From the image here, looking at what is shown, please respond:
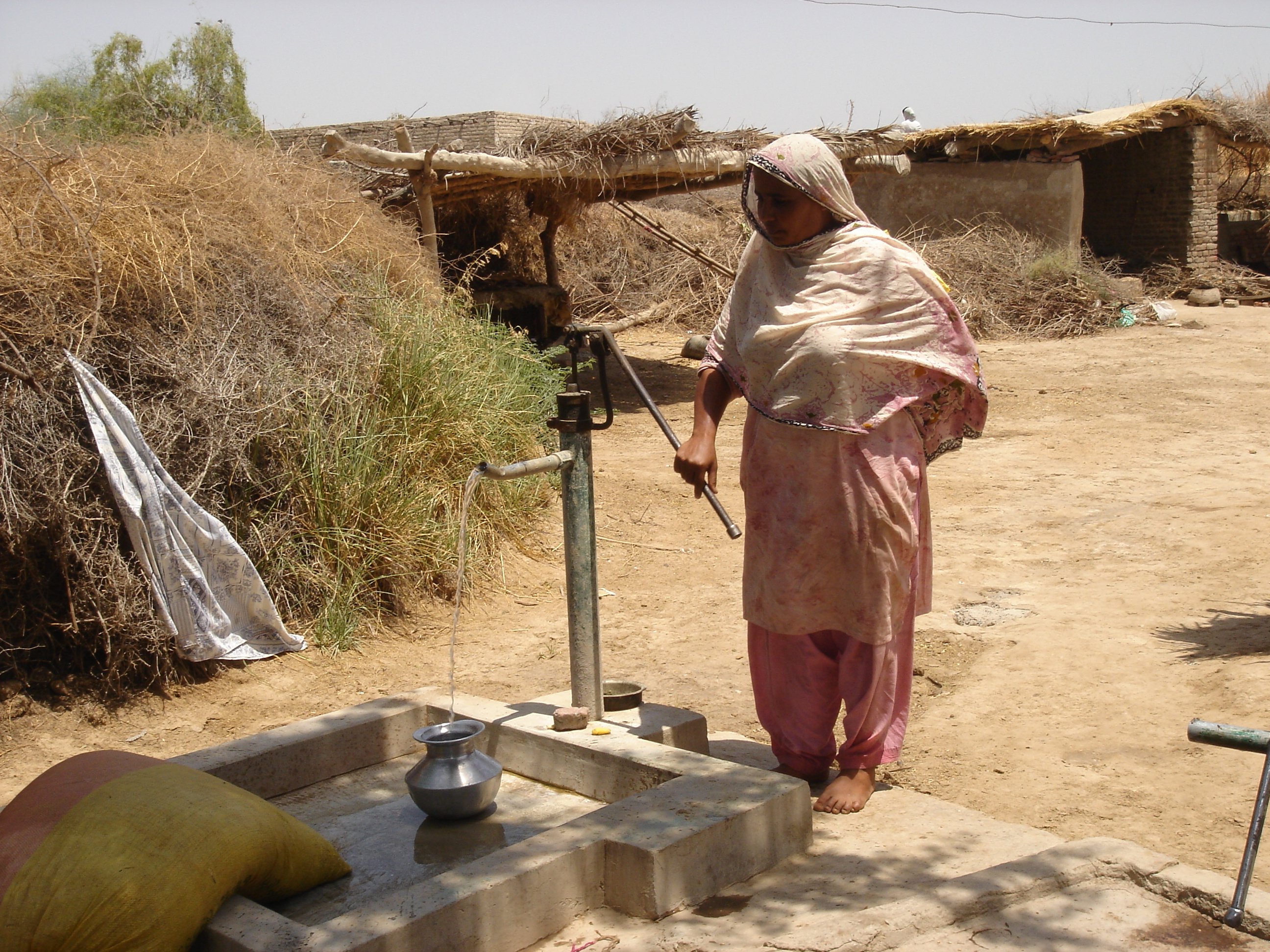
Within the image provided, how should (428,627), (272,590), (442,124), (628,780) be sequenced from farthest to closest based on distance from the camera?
1. (442,124)
2. (428,627)
3. (272,590)
4. (628,780)

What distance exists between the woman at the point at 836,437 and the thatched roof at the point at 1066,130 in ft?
39.6

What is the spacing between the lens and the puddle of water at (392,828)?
2271mm

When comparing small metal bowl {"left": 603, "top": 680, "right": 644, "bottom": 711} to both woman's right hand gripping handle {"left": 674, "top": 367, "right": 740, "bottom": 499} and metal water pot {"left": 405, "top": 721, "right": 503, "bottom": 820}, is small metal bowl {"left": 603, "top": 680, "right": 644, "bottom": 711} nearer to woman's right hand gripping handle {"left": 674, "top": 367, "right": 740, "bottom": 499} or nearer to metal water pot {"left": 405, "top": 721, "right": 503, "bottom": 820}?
metal water pot {"left": 405, "top": 721, "right": 503, "bottom": 820}

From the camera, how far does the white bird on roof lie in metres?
9.73

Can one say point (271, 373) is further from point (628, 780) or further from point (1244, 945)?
point (1244, 945)

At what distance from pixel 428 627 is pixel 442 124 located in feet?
44.9

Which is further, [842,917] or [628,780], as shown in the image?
[628,780]

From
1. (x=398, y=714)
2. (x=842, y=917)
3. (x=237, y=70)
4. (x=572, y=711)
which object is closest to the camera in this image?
(x=842, y=917)

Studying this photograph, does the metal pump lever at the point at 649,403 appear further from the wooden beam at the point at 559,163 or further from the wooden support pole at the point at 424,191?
the wooden support pole at the point at 424,191

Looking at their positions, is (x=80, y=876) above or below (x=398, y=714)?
above

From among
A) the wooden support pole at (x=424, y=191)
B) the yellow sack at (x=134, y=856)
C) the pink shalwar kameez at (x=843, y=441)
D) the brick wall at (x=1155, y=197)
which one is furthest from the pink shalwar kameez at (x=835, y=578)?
the brick wall at (x=1155, y=197)

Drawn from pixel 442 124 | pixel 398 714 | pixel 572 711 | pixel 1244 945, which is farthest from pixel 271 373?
pixel 442 124

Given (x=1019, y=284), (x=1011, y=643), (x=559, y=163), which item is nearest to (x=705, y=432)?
(x=1011, y=643)

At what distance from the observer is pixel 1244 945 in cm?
182
